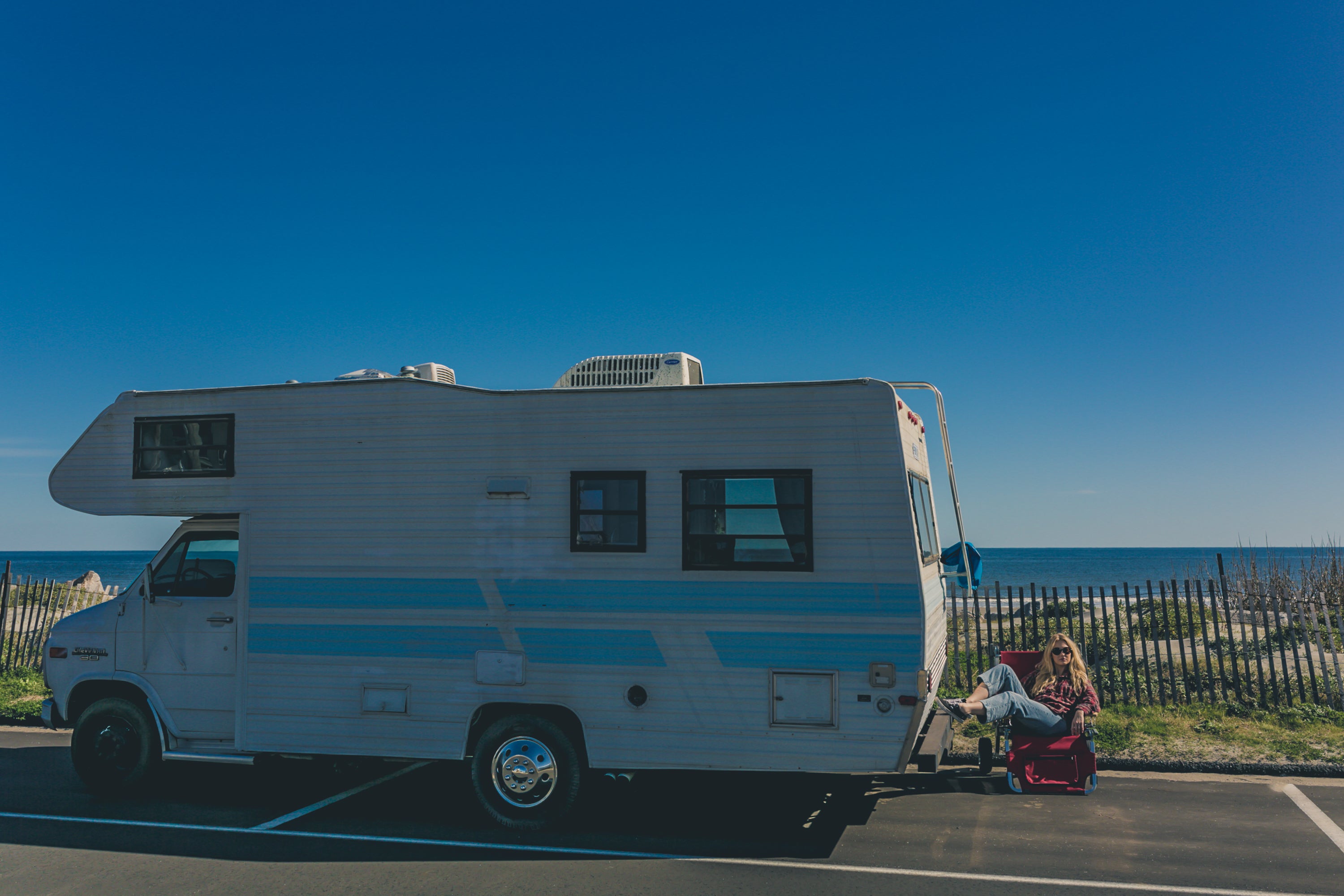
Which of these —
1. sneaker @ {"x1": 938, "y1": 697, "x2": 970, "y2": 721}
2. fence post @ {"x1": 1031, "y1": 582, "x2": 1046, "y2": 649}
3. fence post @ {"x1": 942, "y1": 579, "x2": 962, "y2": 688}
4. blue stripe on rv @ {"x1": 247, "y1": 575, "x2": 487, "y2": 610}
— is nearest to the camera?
sneaker @ {"x1": 938, "y1": 697, "x2": 970, "y2": 721}

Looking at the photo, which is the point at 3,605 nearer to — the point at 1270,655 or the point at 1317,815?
the point at 1317,815

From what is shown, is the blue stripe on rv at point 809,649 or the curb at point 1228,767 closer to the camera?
the blue stripe on rv at point 809,649

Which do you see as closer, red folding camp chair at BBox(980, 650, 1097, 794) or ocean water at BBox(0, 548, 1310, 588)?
red folding camp chair at BBox(980, 650, 1097, 794)

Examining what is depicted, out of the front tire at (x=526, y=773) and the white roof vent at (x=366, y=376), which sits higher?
the white roof vent at (x=366, y=376)

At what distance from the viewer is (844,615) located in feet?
20.6

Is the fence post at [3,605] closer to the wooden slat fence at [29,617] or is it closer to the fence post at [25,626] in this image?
the wooden slat fence at [29,617]

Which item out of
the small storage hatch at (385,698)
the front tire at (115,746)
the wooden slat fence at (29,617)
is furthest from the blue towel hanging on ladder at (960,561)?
the wooden slat fence at (29,617)

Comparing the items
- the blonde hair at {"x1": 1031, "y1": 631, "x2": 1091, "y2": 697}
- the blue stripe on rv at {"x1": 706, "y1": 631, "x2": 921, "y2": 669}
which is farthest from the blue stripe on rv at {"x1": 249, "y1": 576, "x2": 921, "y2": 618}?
the blonde hair at {"x1": 1031, "y1": 631, "x2": 1091, "y2": 697}

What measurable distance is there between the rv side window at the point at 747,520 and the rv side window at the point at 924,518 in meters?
0.85

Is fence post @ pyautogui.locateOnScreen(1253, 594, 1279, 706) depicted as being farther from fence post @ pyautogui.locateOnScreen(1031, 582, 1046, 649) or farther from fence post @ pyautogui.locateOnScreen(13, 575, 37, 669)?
fence post @ pyautogui.locateOnScreen(13, 575, 37, 669)

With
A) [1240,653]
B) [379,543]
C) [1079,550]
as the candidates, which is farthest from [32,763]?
[1079,550]

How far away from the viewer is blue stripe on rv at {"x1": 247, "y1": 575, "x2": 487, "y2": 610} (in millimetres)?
6914

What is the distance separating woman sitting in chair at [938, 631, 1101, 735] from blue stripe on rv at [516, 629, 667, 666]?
2.38 meters

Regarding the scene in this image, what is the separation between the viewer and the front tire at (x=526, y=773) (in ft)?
22.0
